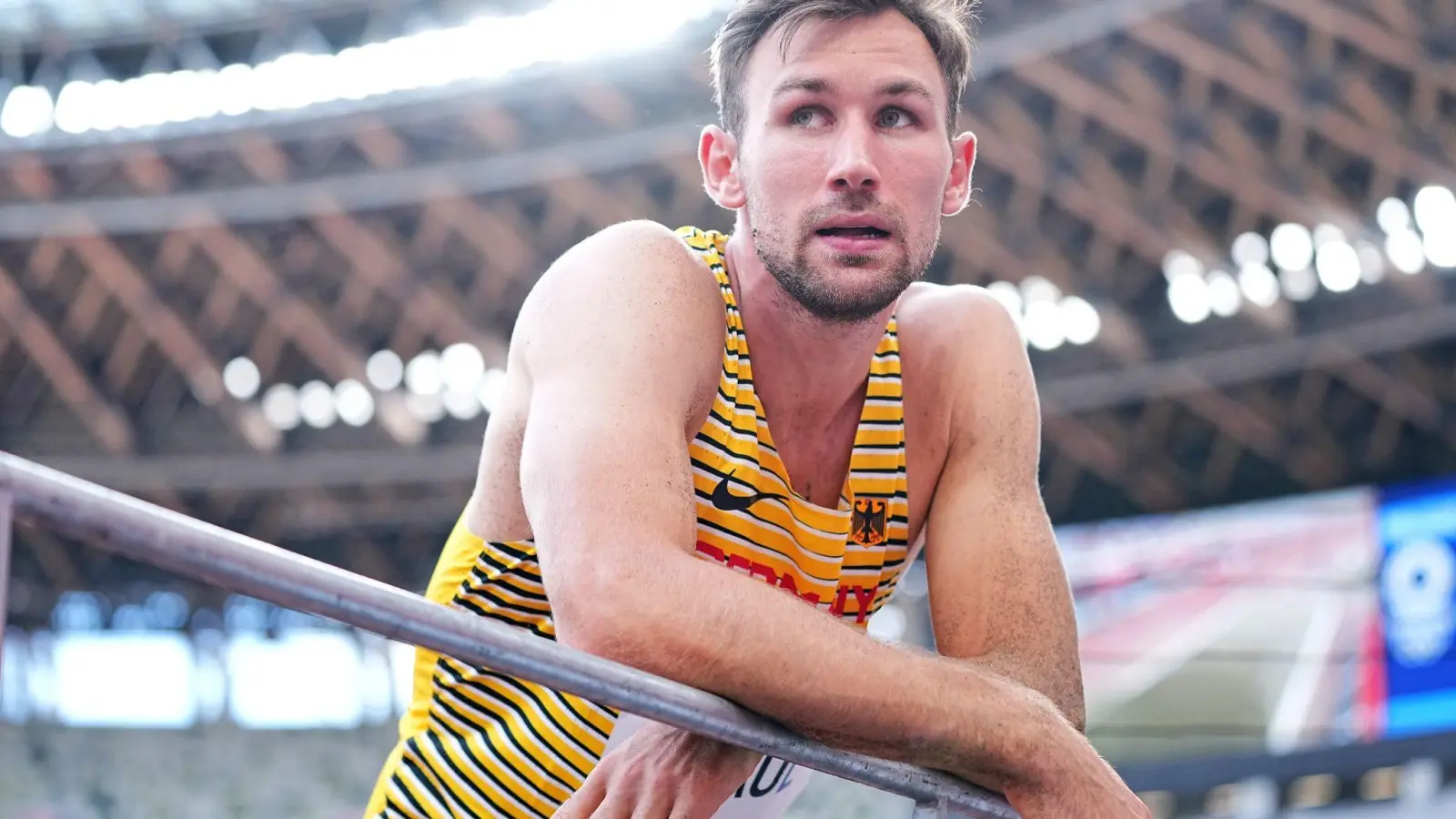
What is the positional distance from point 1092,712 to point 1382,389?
388cm

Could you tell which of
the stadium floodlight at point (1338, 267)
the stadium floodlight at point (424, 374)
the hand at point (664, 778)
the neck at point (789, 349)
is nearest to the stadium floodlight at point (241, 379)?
the stadium floodlight at point (424, 374)

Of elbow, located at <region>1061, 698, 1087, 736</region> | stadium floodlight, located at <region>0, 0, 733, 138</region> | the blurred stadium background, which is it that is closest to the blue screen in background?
the blurred stadium background

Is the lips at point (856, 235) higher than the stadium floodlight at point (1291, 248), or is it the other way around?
the stadium floodlight at point (1291, 248)

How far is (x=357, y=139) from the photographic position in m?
13.2

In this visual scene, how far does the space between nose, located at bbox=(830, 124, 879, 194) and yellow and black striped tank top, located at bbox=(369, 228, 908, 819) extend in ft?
0.84

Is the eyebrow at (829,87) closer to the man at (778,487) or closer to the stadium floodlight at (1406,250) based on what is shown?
the man at (778,487)

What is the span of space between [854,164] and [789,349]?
0.32 metres

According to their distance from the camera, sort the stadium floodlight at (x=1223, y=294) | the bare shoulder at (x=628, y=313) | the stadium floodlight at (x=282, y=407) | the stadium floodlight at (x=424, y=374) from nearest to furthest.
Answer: the bare shoulder at (x=628, y=313) < the stadium floodlight at (x=1223, y=294) < the stadium floodlight at (x=424, y=374) < the stadium floodlight at (x=282, y=407)

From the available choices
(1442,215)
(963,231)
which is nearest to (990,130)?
(963,231)

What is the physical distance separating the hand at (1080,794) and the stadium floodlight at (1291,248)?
12065mm

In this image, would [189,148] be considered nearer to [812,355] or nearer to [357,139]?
[357,139]

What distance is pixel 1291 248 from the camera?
42.4ft

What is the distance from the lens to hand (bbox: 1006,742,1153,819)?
5.47 ft

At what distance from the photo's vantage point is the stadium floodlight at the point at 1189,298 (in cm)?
1350
